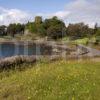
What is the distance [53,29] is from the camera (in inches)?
4437

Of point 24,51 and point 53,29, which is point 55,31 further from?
point 24,51

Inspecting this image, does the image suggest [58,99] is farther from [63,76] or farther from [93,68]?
[93,68]

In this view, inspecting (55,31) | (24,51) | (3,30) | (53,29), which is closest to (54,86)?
(24,51)

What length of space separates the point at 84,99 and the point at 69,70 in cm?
590

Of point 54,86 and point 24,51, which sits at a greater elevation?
point 54,86

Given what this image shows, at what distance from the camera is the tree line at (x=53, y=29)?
348ft

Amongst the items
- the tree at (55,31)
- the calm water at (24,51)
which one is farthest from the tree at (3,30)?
the calm water at (24,51)

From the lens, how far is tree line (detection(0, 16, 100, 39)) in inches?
4171

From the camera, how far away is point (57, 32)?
369 feet

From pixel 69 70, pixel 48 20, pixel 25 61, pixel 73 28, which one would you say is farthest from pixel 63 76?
pixel 48 20

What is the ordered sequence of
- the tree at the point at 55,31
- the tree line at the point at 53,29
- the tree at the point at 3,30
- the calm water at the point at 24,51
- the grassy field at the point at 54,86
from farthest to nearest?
1. the tree at the point at 3,30
2. the tree at the point at 55,31
3. the tree line at the point at 53,29
4. the calm water at the point at 24,51
5. the grassy field at the point at 54,86

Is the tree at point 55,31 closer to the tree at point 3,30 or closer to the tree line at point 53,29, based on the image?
the tree line at point 53,29

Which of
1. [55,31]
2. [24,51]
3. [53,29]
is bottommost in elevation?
[24,51]

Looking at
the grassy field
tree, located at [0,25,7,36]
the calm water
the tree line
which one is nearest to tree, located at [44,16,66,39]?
the tree line
